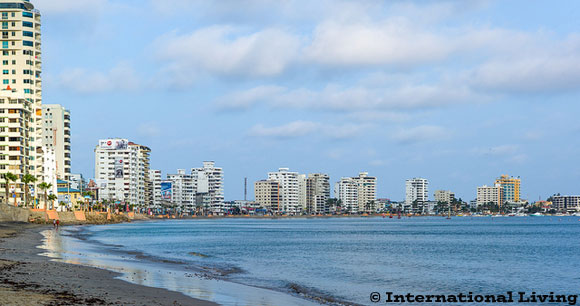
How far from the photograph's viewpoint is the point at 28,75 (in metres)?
183

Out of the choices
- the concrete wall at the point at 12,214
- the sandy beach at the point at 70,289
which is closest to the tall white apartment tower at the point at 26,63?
the concrete wall at the point at 12,214

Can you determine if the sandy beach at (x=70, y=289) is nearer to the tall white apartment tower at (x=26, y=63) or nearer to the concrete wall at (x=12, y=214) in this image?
the concrete wall at (x=12, y=214)

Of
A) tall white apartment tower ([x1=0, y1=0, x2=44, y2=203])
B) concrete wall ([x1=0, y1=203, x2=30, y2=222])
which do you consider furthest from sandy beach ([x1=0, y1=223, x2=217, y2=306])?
tall white apartment tower ([x1=0, y1=0, x2=44, y2=203])

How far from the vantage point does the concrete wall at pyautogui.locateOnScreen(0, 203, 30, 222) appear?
377 feet

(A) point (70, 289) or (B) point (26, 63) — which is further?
(B) point (26, 63)

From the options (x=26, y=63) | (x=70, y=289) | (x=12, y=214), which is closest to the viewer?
(x=70, y=289)

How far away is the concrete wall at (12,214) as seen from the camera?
377ft

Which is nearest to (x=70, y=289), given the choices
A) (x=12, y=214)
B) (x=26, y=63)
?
(x=12, y=214)

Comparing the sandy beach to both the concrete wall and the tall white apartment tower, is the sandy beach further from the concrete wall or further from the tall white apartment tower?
the tall white apartment tower

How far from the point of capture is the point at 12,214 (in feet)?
397

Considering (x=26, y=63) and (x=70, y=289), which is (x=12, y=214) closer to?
(x=26, y=63)

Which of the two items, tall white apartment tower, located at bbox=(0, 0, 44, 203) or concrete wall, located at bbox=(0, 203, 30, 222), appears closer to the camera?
concrete wall, located at bbox=(0, 203, 30, 222)

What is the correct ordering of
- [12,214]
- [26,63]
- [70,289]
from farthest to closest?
[26,63]
[12,214]
[70,289]

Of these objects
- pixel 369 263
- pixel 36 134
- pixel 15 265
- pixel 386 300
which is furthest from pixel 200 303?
pixel 36 134
